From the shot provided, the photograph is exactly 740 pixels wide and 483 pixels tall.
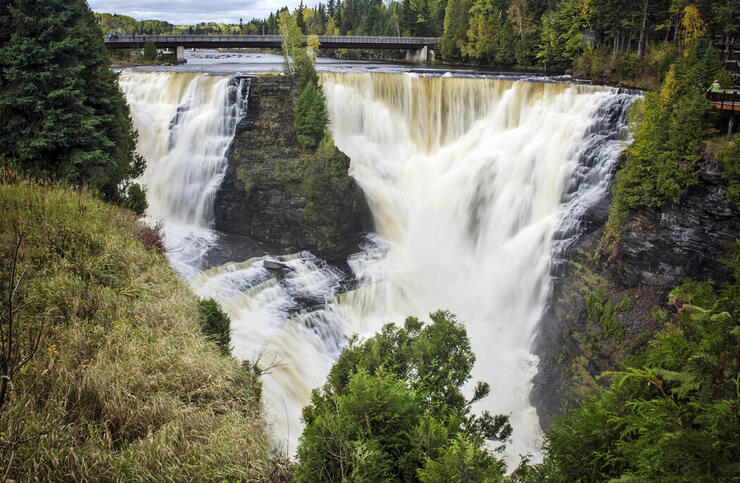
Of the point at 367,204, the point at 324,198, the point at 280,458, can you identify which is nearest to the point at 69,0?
the point at 324,198

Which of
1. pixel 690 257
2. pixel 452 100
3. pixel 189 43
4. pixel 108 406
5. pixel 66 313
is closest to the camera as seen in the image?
pixel 108 406

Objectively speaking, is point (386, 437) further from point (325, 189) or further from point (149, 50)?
point (149, 50)

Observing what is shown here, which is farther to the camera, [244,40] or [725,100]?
[244,40]

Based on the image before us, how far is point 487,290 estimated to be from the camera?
2309 centimetres

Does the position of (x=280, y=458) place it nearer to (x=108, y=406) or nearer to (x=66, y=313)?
(x=108, y=406)

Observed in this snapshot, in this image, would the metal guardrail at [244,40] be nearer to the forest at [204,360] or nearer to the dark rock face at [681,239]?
the forest at [204,360]

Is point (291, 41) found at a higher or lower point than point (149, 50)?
lower

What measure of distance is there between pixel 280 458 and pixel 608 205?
1817 cm

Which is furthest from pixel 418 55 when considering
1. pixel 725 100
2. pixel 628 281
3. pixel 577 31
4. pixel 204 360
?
pixel 204 360

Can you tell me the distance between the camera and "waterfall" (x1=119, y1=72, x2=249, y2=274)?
1053 inches

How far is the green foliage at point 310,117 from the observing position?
27922 mm

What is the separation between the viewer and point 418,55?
220 feet

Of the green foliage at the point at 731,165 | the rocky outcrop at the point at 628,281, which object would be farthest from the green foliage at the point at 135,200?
the green foliage at the point at 731,165

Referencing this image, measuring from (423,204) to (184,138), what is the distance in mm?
14045
